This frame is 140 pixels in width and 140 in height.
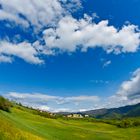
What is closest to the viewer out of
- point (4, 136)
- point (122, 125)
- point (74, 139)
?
point (4, 136)

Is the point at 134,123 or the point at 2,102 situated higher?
the point at 134,123

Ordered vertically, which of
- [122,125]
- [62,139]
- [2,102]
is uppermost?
[122,125]

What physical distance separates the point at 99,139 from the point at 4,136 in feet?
172

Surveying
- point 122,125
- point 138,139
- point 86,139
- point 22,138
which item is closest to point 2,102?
point 86,139

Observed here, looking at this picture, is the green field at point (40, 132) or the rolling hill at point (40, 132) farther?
the rolling hill at point (40, 132)

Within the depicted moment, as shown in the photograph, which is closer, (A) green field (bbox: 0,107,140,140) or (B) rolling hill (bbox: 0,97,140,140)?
(A) green field (bbox: 0,107,140,140)

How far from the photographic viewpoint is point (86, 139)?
239ft

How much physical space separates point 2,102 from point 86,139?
2787cm

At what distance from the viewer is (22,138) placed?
2895 cm

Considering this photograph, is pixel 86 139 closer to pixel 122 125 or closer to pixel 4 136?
pixel 4 136

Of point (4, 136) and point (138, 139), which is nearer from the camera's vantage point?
point (4, 136)

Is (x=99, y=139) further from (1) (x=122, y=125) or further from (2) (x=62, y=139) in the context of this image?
(1) (x=122, y=125)

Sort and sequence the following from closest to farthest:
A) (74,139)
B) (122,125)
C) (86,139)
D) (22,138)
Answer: (22,138) < (74,139) < (86,139) < (122,125)

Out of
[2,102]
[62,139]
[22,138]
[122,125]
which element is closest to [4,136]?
[22,138]
